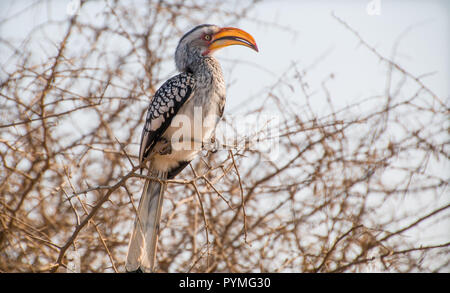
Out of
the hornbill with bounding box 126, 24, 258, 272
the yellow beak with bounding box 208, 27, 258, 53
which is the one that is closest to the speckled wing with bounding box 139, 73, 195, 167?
the hornbill with bounding box 126, 24, 258, 272

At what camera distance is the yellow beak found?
3264 millimetres

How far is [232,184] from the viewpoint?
3.51 m

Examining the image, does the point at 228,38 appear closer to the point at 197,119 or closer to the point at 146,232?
the point at 197,119

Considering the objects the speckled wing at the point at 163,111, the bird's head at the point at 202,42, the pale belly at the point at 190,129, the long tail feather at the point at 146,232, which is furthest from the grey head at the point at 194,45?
the long tail feather at the point at 146,232

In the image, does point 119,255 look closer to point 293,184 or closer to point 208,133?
point 208,133

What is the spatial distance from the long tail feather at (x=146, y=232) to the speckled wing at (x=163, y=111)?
0.24 m

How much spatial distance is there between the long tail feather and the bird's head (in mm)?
869

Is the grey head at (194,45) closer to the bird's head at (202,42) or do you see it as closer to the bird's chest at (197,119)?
the bird's head at (202,42)

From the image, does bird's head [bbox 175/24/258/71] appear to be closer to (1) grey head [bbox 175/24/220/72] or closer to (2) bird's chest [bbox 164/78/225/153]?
(1) grey head [bbox 175/24/220/72]
